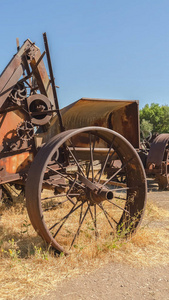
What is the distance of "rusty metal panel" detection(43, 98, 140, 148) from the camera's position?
4.91 metres

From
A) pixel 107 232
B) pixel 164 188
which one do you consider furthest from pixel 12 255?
pixel 164 188

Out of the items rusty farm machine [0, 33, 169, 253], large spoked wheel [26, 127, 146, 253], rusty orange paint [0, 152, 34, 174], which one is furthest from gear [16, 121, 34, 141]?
large spoked wheel [26, 127, 146, 253]

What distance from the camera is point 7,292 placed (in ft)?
8.75

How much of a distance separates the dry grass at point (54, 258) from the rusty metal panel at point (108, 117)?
1959 millimetres

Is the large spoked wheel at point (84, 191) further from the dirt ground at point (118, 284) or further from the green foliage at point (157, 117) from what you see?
the green foliage at point (157, 117)

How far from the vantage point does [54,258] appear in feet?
10.9

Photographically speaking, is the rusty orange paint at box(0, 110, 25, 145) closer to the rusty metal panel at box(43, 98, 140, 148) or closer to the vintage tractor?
the vintage tractor

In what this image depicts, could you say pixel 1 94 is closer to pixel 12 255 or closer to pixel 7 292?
pixel 12 255

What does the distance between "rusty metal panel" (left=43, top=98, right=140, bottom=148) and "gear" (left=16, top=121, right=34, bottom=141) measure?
645 millimetres

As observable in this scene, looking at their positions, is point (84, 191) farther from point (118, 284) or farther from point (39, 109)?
point (39, 109)

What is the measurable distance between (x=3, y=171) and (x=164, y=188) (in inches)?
257

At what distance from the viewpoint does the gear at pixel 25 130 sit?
4.74 metres

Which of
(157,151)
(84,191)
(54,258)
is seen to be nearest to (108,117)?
(84,191)

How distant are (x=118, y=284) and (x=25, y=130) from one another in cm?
293
